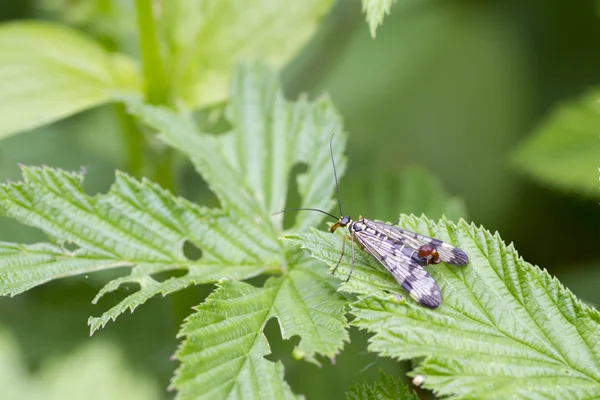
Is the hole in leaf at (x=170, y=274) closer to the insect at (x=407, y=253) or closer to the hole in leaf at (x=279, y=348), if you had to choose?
the hole in leaf at (x=279, y=348)

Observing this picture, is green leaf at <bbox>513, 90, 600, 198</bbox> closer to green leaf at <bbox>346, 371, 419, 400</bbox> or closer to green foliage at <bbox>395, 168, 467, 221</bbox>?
green foliage at <bbox>395, 168, 467, 221</bbox>

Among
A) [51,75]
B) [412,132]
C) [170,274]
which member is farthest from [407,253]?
[412,132]

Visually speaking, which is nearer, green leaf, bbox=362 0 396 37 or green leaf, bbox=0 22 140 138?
green leaf, bbox=362 0 396 37

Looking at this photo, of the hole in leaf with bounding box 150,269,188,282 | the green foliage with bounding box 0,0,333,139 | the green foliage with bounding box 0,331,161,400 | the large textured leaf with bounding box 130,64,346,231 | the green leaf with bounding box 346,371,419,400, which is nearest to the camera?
the green leaf with bounding box 346,371,419,400

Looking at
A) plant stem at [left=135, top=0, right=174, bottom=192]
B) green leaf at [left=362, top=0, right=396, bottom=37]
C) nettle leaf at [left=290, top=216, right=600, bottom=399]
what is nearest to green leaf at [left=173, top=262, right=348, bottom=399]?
nettle leaf at [left=290, top=216, right=600, bottom=399]

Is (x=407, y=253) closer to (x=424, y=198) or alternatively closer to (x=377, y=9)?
(x=377, y=9)

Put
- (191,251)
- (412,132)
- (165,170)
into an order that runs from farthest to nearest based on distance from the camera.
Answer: (412,132)
(191,251)
(165,170)
